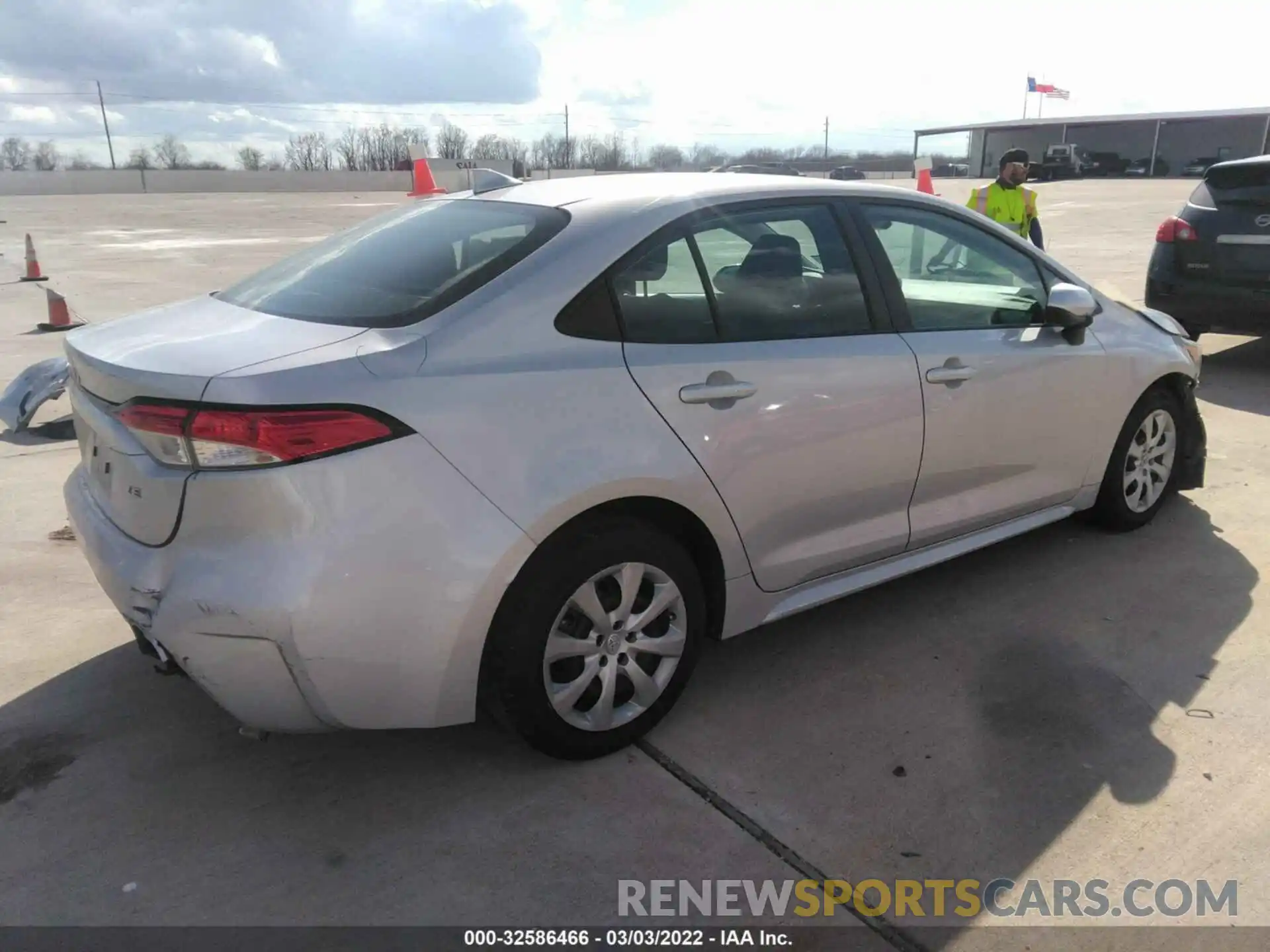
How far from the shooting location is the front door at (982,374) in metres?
3.38

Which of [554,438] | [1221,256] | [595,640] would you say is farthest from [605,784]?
[1221,256]

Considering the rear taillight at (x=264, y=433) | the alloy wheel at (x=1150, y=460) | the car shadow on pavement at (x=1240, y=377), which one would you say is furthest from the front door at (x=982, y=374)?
the car shadow on pavement at (x=1240, y=377)

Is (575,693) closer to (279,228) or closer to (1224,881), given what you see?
(1224,881)

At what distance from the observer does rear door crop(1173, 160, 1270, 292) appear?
702cm

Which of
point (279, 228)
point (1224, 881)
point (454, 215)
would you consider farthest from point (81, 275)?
point (1224, 881)

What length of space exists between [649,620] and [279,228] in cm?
2461

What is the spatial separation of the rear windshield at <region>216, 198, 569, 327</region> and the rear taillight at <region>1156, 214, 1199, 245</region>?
6.39 m

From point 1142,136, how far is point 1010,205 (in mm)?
64611

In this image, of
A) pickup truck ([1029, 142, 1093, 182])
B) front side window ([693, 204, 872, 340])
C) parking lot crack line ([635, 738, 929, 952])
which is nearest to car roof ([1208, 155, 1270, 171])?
front side window ([693, 204, 872, 340])

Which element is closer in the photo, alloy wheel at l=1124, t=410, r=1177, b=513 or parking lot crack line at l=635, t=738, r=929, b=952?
parking lot crack line at l=635, t=738, r=929, b=952

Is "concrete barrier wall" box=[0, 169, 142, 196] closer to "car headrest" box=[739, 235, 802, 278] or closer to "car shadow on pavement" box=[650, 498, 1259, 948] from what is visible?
"car headrest" box=[739, 235, 802, 278]

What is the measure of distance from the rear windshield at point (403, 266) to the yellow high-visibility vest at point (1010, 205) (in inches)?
211

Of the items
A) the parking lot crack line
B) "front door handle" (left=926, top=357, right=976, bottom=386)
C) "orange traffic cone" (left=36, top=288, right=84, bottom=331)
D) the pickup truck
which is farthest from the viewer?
the pickup truck

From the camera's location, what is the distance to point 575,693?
2.70 metres
